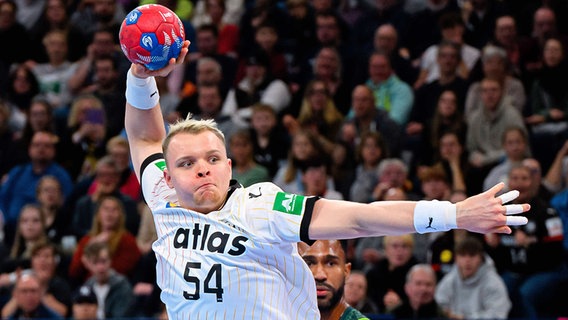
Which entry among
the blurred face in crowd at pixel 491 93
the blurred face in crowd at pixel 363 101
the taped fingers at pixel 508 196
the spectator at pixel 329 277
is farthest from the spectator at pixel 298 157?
the taped fingers at pixel 508 196

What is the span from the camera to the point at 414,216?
5.25 meters

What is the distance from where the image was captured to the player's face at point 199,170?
5777mm

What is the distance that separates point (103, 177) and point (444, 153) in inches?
165

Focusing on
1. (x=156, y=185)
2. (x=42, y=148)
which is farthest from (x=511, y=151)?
(x=156, y=185)

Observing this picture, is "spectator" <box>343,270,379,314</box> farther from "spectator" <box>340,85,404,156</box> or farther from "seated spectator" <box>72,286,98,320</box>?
"spectator" <box>340,85,404,156</box>

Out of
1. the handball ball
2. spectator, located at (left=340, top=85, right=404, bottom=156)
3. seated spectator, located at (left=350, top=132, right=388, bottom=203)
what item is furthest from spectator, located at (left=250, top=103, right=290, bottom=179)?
the handball ball

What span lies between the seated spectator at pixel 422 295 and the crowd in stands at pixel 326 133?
20 mm

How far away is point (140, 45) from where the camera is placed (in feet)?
21.2

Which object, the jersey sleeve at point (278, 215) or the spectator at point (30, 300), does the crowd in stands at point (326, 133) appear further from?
the jersey sleeve at point (278, 215)

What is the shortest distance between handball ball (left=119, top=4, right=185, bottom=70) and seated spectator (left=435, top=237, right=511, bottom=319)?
17.8 feet

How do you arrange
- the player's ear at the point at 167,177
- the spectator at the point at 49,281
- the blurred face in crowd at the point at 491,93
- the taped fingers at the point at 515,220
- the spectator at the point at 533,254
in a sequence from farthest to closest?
the blurred face in crowd at the point at 491,93 < the spectator at the point at 49,281 < the spectator at the point at 533,254 < the player's ear at the point at 167,177 < the taped fingers at the point at 515,220

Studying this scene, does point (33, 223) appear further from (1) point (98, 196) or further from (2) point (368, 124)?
(2) point (368, 124)

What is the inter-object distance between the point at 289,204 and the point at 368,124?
27.4 ft

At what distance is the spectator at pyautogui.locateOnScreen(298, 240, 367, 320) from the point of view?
6776mm
